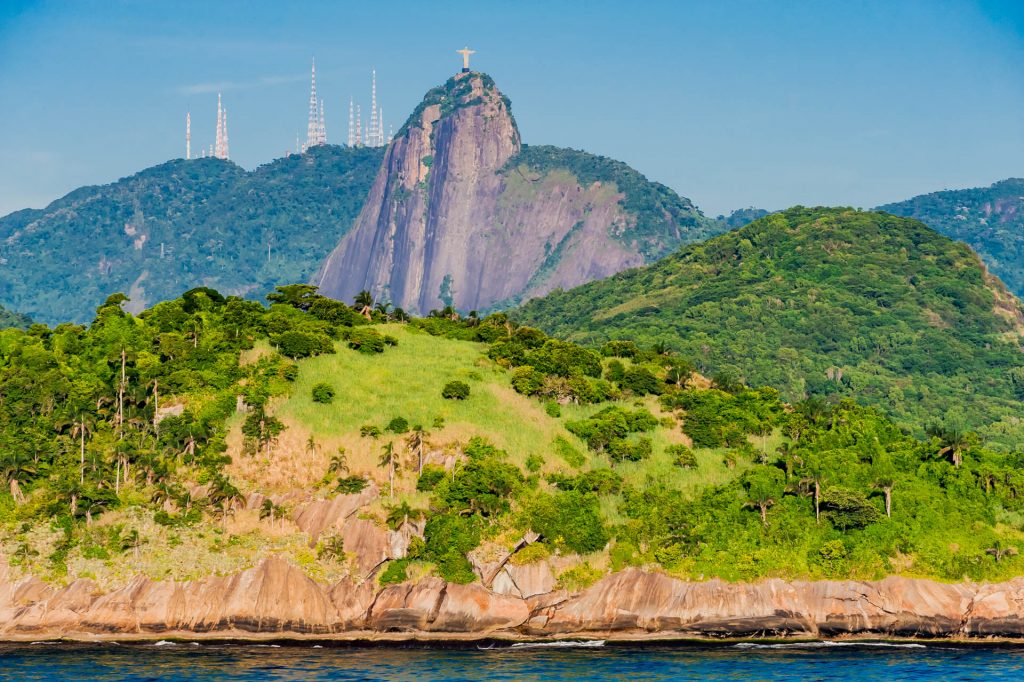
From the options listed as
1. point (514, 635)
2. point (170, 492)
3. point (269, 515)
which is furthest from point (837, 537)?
point (170, 492)

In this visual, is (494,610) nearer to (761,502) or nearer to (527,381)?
(761,502)

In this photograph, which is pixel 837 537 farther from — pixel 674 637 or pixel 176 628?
pixel 176 628

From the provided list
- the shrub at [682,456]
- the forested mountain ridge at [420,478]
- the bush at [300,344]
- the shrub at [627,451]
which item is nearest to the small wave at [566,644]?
the forested mountain ridge at [420,478]

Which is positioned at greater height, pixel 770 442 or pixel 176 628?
pixel 770 442

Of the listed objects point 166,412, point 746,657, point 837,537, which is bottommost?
point 746,657


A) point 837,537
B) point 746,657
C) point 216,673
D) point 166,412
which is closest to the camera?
point 216,673

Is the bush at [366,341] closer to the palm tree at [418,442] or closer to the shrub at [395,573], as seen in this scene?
the palm tree at [418,442]

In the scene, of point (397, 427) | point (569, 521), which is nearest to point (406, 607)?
point (569, 521)
